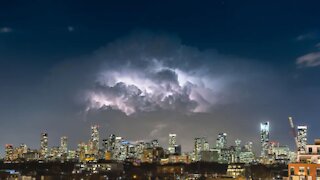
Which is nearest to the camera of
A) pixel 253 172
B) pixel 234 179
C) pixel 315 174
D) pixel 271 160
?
pixel 315 174

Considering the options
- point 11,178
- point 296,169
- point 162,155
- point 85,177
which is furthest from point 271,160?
point 296,169

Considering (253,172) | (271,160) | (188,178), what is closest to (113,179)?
(188,178)

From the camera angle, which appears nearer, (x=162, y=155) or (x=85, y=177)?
(x=85, y=177)

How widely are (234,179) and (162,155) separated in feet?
215

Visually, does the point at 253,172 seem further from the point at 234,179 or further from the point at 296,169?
the point at 296,169

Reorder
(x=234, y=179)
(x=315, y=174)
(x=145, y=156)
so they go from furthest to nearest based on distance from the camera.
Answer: (x=145, y=156), (x=234, y=179), (x=315, y=174)

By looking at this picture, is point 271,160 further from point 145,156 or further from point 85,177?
point 85,177

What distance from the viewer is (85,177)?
64.6 m

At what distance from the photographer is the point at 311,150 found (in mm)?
36188

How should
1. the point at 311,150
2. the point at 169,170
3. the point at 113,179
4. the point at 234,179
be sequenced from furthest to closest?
the point at 169,170 < the point at 113,179 < the point at 234,179 < the point at 311,150

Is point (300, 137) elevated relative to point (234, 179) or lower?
elevated

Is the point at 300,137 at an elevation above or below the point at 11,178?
above

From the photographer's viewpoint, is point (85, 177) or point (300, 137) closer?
point (300, 137)

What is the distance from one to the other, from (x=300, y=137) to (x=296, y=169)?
2078 centimetres
